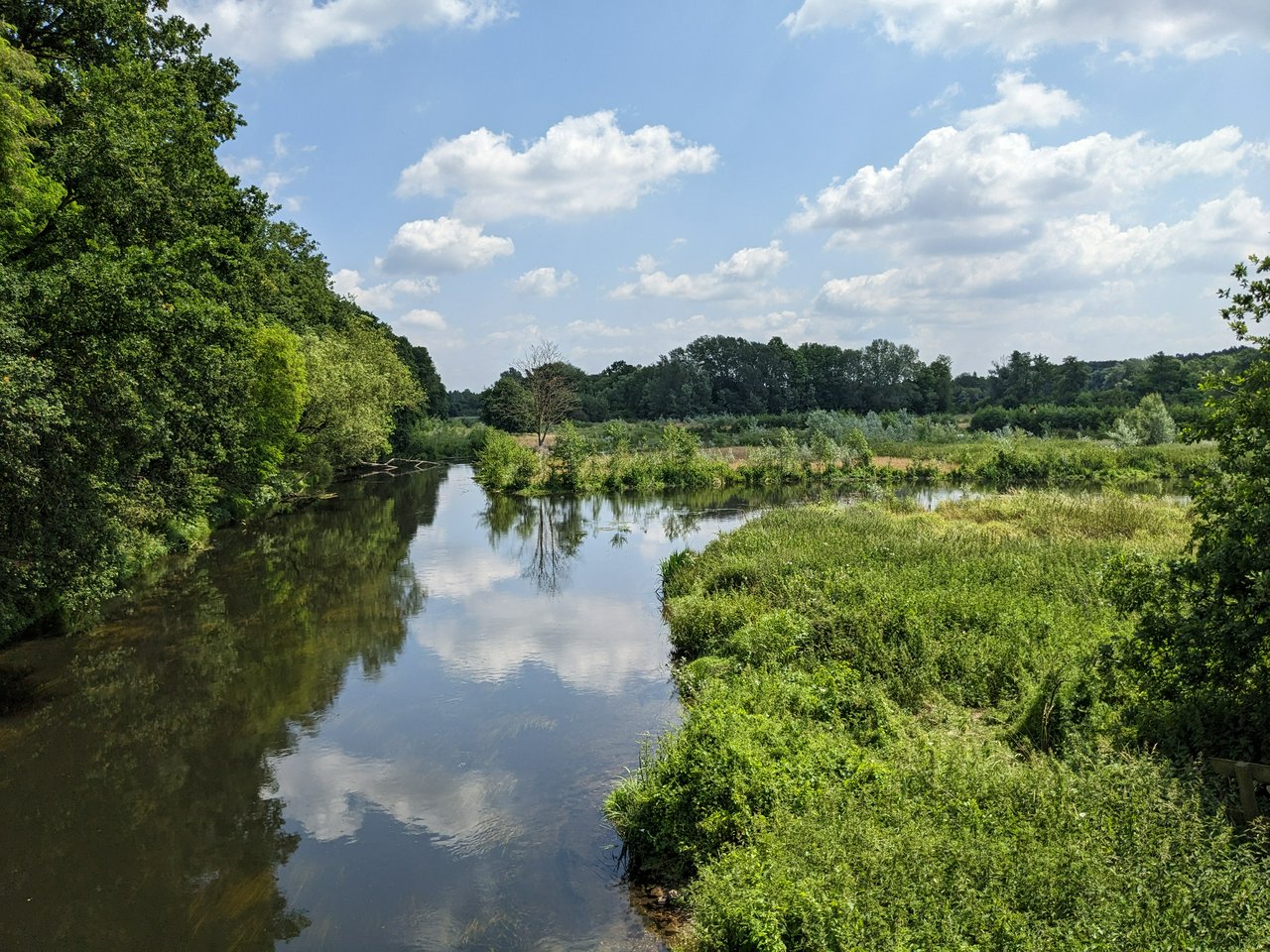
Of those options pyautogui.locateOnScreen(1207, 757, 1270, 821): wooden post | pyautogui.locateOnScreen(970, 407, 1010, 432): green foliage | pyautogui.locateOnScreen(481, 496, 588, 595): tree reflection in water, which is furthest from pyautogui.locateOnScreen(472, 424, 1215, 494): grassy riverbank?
pyautogui.locateOnScreen(1207, 757, 1270, 821): wooden post

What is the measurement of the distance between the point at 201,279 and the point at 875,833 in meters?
17.9

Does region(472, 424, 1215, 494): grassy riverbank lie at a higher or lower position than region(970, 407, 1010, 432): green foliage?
lower

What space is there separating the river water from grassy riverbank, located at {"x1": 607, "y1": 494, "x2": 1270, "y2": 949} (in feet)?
4.26

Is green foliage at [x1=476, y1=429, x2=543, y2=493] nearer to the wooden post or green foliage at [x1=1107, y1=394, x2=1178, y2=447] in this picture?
green foliage at [x1=1107, y1=394, x2=1178, y2=447]

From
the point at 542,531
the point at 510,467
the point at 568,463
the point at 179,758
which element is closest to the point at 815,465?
the point at 568,463

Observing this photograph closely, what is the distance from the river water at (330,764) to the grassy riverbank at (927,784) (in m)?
1.30

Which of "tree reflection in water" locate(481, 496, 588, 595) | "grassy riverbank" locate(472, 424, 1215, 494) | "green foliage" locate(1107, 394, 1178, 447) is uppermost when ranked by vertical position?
"green foliage" locate(1107, 394, 1178, 447)

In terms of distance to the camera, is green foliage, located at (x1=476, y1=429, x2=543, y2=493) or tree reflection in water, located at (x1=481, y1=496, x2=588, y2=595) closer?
tree reflection in water, located at (x1=481, y1=496, x2=588, y2=595)

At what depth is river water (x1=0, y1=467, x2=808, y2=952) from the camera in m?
7.59

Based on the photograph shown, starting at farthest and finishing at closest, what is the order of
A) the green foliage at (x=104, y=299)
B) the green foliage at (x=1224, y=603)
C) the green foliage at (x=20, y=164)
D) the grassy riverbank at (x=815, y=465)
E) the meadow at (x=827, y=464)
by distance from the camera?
the grassy riverbank at (x=815, y=465) → the meadow at (x=827, y=464) → the green foliage at (x=20, y=164) → the green foliage at (x=104, y=299) → the green foliage at (x=1224, y=603)

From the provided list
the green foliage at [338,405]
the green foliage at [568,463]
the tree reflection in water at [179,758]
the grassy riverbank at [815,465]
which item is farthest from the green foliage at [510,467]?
the tree reflection in water at [179,758]

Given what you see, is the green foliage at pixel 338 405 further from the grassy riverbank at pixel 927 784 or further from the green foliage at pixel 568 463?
the grassy riverbank at pixel 927 784

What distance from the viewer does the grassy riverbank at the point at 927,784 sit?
512cm

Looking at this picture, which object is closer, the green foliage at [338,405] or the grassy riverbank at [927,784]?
the grassy riverbank at [927,784]
